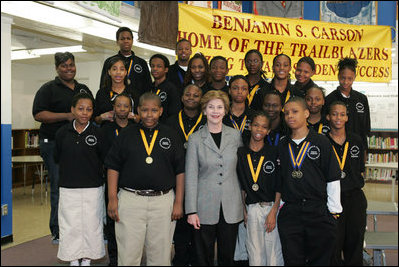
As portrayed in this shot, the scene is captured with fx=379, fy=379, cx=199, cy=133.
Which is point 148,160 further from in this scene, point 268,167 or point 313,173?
point 313,173

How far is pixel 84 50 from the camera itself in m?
7.91

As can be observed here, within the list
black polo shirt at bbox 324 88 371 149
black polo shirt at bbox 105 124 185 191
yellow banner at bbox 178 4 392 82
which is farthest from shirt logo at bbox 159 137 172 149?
yellow banner at bbox 178 4 392 82

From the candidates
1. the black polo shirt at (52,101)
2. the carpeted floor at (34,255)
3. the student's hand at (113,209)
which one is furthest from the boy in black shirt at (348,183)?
the black polo shirt at (52,101)

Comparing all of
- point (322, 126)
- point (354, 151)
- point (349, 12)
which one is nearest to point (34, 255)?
point (322, 126)

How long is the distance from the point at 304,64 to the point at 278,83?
33 cm

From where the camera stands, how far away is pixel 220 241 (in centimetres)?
283

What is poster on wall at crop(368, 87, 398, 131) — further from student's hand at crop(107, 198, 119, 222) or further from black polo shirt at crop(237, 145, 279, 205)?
student's hand at crop(107, 198, 119, 222)

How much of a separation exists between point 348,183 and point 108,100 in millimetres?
2128

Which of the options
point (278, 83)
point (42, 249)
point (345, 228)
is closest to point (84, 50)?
point (42, 249)

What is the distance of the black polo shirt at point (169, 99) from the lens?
3533 mm

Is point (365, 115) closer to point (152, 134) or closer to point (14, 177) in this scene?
point (152, 134)

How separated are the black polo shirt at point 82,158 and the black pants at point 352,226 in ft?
6.48

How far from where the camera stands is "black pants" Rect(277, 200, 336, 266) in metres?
2.68

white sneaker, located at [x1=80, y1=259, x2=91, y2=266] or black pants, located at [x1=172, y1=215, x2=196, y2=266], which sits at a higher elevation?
black pants, located at [x1=172, y1=215, x2=196, y2=266]
